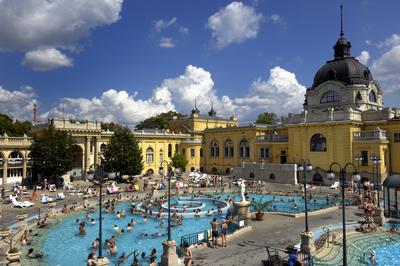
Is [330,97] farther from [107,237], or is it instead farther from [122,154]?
[107,237]

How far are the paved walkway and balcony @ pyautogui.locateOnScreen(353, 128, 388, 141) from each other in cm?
1523

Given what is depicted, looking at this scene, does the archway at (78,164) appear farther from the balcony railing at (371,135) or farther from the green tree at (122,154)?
the balcony railing at (371,135)

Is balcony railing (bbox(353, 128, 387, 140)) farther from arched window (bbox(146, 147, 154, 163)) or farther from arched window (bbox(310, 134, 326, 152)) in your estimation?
arched window (bbox(146, 147, 154, 163))

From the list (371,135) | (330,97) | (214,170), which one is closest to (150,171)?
(214,170)

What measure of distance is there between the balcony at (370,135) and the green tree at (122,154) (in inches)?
1126

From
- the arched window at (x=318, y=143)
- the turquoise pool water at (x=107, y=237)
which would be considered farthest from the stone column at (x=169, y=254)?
the arched window at (x=318, y=143)

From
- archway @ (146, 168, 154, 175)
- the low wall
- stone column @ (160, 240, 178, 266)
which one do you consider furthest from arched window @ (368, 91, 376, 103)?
stone column @ (160, 240, 178, 266)

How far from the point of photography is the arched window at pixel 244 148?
52406mm

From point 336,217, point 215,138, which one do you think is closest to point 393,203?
point 336,217

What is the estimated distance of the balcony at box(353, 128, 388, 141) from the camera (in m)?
36.7

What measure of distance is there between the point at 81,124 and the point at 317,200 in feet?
110

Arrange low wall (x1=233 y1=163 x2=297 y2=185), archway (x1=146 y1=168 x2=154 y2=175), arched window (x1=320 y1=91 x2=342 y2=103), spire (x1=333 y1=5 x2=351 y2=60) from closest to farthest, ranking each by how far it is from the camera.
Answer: low wall (x1=233 y1=163 x2=297 y2=185) < arched window (x1=320 y1=91 x2=342 y2=103) < spire (x1=333 y1=5 x2=351 y2=60) < archway (x1=146 y1=168 x2=154 y2=175)

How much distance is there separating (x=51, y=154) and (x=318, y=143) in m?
33.7

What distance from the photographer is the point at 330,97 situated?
46.1m
